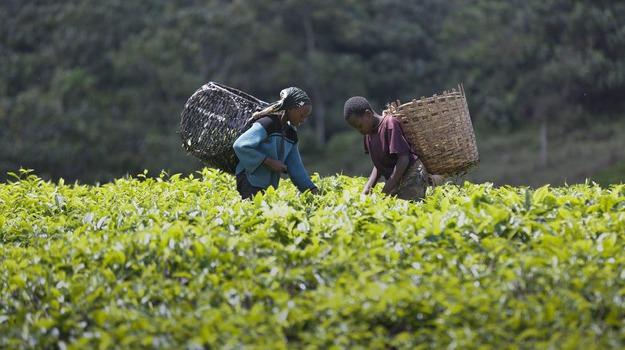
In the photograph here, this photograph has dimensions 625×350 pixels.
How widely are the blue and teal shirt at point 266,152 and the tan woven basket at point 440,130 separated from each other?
2.56ft

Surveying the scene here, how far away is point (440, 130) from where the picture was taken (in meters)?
7.44

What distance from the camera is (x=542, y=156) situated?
119ft

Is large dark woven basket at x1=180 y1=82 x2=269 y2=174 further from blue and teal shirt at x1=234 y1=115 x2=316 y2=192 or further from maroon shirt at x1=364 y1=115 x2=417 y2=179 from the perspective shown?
maroon shirt at x1=364 y1=115 x2=417 y2=179

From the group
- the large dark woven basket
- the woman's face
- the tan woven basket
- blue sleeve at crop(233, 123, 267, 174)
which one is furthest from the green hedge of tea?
the large dark woven basket

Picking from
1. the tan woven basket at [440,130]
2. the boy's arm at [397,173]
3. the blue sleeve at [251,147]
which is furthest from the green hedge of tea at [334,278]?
the blue sleeve at [251,147]

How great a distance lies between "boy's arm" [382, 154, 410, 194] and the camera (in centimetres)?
736

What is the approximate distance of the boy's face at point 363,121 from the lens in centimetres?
746

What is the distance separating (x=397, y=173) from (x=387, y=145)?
215mm

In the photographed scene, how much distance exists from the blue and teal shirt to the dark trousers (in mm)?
28

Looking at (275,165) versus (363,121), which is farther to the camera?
(275,165)

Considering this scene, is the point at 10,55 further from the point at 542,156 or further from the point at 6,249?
the point at 6,249

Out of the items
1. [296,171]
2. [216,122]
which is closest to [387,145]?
[296,171]

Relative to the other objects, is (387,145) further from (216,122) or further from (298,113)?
(216,122)

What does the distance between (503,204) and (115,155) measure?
28.7 meters
